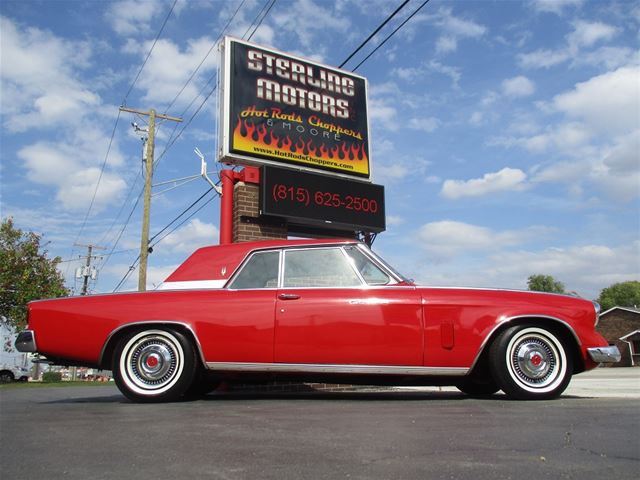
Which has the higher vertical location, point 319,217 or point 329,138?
point 329,138

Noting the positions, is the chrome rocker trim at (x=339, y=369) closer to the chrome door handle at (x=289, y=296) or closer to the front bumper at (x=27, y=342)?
the chrome door handle at (x=289, y=296)

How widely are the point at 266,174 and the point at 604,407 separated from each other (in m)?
6.25

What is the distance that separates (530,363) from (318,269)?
193cm

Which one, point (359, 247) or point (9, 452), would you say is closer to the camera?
point (9, 452)

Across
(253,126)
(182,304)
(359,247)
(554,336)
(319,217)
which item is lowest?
(554,336)

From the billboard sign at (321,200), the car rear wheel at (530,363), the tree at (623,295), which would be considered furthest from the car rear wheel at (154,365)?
the tree at (623,295)

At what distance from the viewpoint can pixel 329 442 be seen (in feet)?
8.07

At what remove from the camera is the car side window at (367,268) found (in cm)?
441

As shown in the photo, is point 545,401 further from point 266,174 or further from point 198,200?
point 198,200

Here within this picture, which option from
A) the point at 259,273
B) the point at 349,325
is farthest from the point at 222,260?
the point at 349,325

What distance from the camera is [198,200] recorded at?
58.4ft

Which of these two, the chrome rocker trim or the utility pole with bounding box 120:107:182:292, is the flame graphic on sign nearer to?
the chrome rocker trim

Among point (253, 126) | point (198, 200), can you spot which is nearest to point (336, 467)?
point (253, 126)

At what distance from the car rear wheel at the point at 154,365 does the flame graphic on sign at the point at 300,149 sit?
5.35 meters
